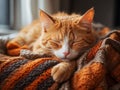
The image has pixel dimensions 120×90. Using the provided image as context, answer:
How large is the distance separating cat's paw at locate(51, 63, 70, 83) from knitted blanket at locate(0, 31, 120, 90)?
0.06 feet

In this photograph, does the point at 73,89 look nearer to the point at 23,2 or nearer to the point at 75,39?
the point at 75,39

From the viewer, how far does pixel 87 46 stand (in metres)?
1.17

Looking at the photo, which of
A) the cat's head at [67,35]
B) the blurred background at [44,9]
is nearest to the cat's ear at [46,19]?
the cat's head at [67,35]

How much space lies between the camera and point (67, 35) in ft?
3.70

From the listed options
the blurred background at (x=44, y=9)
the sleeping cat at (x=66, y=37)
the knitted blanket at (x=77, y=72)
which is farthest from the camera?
the blurred background at (x=44, y=9)

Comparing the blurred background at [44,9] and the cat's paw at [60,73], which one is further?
the blurred background at [44,9]

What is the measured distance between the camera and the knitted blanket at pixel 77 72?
3.03 feet

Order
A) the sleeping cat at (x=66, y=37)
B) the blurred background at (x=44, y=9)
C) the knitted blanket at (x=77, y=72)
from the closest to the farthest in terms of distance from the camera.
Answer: the knitted blanket at (x=77, y=72), the sleeping cat at (x=66, y=37), the blurred background at (x=44, y=9)

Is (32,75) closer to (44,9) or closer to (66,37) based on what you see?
(66,37)

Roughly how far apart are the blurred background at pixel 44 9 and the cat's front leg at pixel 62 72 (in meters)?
0.85

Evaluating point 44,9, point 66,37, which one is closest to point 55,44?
point 66,37

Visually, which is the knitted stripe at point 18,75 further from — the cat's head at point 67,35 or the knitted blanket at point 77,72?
the cat's head at point 67,35

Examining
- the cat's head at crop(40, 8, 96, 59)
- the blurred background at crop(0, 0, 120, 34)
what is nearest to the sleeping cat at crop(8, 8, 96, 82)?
the cat's head at crop(40, 8, 96, 59)

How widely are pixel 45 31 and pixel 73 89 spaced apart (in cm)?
37
